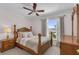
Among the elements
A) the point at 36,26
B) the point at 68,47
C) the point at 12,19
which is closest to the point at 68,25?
the point at 68,47

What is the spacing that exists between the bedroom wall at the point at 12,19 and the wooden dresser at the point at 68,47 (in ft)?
2.02

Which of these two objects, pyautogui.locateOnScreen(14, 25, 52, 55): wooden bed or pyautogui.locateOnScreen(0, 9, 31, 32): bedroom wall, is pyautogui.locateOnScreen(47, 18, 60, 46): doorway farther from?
pyautogui.locateOnScreen(0, 9, 31, 32): bedroom wall

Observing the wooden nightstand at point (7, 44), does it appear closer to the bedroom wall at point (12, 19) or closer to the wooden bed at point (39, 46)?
the wooden bed at point (39, 46)

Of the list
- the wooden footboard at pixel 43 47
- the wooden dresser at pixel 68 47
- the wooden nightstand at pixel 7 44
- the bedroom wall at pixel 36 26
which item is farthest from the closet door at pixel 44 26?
the wooden nightstand at pixel 7 44

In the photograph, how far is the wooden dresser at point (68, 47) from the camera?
1.49 m

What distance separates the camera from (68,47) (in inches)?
59.5

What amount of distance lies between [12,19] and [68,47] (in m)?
0.95

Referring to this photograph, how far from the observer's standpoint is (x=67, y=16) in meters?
1.48

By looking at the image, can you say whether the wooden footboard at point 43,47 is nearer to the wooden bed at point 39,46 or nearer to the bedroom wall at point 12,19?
the wooden bed at point 39,46

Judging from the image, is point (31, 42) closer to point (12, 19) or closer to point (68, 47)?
point (12, 19)

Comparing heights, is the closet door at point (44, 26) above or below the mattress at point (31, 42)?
above

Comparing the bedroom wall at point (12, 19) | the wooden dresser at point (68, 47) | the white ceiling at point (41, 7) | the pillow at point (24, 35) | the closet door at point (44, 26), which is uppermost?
the white ceiling at point (41, 7)
